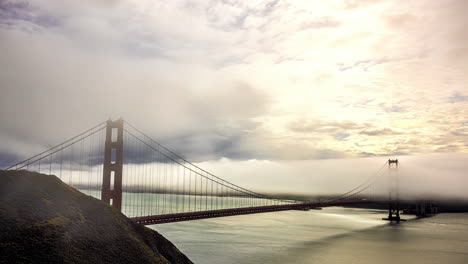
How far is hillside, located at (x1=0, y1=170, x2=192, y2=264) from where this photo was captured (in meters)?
23.0

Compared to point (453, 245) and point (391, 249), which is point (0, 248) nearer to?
point (391, 249)

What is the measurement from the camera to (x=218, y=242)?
67.3m

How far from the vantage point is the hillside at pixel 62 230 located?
23.0 m

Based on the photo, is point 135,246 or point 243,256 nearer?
point 135,246

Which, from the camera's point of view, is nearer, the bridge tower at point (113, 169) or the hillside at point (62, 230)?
the hillside at point (62, 230)

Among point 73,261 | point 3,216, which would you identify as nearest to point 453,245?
point 73,261

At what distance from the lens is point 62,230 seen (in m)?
26.0

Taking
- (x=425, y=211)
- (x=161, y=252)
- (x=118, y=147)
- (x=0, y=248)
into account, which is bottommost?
(x=425, y=211)

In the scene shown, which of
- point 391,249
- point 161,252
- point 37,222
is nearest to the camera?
point 37,222

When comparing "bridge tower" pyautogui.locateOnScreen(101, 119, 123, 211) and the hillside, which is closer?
the hillside

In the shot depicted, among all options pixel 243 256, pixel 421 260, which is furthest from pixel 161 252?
pixel 421 260

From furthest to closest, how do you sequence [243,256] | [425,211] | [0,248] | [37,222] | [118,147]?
[425,211]
[243,256]
[118,147]
[37,222]
[0,248]

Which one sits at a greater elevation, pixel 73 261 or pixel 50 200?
pixel 50 200

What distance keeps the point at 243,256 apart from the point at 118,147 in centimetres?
2451
